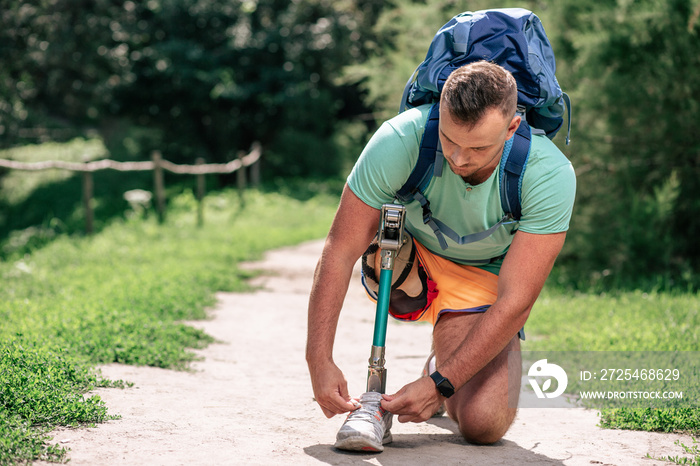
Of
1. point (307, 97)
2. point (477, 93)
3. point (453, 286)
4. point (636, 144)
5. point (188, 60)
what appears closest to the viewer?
point (477, 93)

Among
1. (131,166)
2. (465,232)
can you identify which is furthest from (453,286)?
(131,166)

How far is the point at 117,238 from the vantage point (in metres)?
10.2

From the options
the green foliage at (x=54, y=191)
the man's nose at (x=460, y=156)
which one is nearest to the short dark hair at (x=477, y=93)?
the man's nose at (x=460, y=156)

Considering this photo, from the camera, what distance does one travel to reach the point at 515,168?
Result: 296cm

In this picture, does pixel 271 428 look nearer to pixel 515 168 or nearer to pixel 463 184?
pixel 463 184

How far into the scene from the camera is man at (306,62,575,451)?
9.13 ft

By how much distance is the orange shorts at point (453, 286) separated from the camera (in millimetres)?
3432

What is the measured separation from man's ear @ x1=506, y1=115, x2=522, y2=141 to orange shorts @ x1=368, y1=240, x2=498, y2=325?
83 cm

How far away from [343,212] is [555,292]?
476cm

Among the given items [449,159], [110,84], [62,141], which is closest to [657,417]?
[449,159]

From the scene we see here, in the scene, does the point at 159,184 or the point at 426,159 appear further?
the point at 159,184

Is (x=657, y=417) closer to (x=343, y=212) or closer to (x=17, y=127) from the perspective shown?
(x=343, y=212)

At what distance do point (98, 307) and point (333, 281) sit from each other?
2698mm

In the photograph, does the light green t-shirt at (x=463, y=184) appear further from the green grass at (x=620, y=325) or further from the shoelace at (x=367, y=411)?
the green grass at (x=620, y=325)
